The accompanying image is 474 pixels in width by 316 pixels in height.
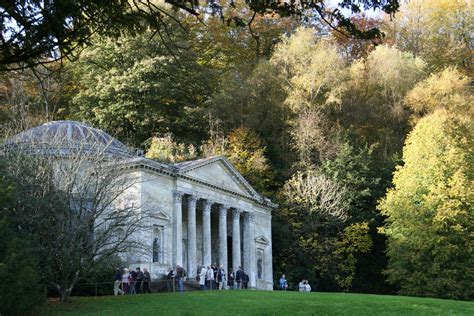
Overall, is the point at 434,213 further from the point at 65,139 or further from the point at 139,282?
the point at 65,139

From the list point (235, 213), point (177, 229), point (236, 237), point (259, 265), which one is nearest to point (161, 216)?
point (177, 229)

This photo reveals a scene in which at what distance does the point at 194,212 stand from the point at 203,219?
148cm

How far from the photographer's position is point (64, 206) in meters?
26.6

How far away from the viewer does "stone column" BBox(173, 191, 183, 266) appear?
130 feet

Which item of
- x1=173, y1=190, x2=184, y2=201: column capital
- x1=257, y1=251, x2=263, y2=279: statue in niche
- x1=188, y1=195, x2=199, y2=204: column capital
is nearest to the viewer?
x1=173, y1=190, x2=184, y2=201: column capital

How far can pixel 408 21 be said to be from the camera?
57688 mm

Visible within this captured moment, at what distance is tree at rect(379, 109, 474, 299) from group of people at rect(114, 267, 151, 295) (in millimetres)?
17443

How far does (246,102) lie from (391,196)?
16488 millimetres

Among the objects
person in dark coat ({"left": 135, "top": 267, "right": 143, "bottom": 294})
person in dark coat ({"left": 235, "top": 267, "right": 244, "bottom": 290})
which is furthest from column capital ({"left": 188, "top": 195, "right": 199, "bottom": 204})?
person in dark coat ({"left": 135, "top": 267, "right": 143, "bottom": 294})

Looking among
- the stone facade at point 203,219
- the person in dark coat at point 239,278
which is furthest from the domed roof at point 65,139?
the person in dark coat at point 239,278

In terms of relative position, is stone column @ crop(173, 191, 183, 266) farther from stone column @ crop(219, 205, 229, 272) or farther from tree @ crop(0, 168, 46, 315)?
tree @ crop(0, 168, 46, 315)

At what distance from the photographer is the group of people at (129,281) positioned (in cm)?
3134

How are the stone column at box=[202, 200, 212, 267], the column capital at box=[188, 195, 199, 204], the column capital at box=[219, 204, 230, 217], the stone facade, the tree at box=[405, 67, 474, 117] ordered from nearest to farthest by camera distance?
the stone facade
the column capital at box=[188, 195, 199, 204]
the stone column at box=[202, 200, 212, 267]
the column capital at box=[219, 204, 230, 217]
the tree at box=[405, 67, 474, 117]

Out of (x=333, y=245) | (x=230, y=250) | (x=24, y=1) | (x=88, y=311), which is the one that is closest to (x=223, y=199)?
(x=230, y=250)
